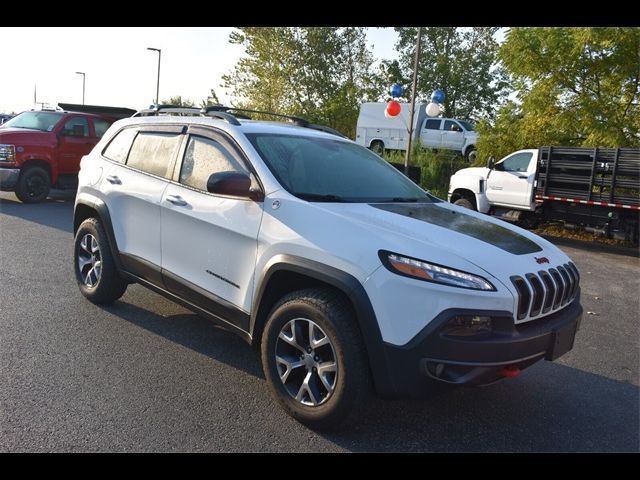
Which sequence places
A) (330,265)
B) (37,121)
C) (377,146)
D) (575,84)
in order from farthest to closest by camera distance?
(377,146), (575,84), (37,121), (330,265)

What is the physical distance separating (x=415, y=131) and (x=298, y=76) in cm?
1042

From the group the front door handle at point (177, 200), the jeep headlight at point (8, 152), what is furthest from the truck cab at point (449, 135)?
the front door handle at point (177, 200)

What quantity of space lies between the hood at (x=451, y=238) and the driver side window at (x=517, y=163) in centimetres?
928

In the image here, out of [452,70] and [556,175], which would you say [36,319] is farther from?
[452,70]

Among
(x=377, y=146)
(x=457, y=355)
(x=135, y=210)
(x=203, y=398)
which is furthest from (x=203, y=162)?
(x=377, y=146)

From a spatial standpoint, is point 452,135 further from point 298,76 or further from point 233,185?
point 233,185

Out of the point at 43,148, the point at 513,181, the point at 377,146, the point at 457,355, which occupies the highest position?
the point at 377,146

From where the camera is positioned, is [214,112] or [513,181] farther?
[513,181]

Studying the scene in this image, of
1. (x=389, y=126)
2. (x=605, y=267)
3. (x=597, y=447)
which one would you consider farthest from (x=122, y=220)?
(x=389, y=126)

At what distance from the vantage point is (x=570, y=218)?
11523 mm

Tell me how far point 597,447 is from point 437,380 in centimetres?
116

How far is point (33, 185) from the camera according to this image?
11.8 m

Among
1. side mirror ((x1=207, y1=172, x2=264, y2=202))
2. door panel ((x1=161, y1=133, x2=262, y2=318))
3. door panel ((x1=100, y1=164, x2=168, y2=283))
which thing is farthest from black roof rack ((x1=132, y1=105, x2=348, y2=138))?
side mirror ((x1=207, y1=172, x2=264, y2=202))

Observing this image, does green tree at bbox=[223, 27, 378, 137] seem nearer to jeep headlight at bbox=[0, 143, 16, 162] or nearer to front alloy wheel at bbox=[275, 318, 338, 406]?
jeep headlight at bbox=[0, 143, 16, 162]
